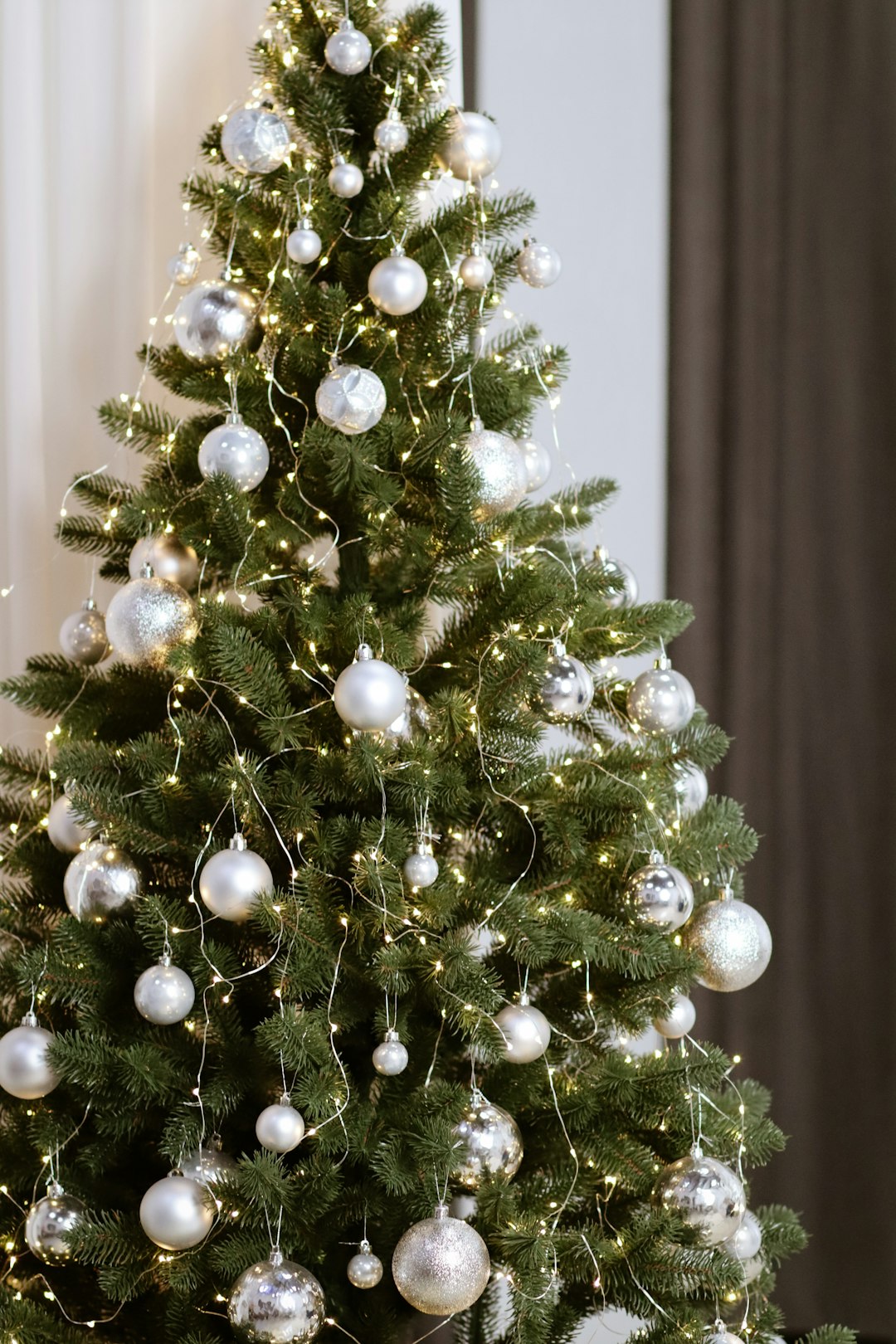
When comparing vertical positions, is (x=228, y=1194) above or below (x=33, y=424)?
below

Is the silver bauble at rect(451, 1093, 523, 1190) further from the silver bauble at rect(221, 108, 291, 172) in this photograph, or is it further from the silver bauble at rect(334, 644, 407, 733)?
the silver bauble at rect(221, 108, 291, 172)

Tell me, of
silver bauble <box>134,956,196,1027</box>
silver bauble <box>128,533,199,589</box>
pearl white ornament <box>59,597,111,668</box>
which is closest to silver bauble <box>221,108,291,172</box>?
silver bauble <box>128,533,199,589</box>

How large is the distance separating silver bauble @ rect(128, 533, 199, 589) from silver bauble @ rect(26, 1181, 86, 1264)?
1.68 ft

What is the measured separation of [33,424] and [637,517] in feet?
3.01

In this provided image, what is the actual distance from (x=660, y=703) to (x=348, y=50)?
0.64 metres

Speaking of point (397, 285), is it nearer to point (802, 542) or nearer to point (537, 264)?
point (537, 264)

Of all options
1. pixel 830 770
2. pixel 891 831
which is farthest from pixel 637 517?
pixel 891 831

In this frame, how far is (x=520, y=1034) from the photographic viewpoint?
917 millimetres

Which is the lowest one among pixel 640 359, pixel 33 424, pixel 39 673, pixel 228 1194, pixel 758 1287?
pixel 758 1287

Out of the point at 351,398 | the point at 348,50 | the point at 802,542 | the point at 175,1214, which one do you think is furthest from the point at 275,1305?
the point at 802,542

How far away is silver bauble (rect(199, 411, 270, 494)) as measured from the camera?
3.24ft

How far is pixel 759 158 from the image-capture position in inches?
70.9

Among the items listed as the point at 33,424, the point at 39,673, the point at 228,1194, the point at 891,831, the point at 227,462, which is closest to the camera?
the point at 228,1194

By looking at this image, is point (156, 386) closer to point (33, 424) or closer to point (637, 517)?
point (33, 424)
